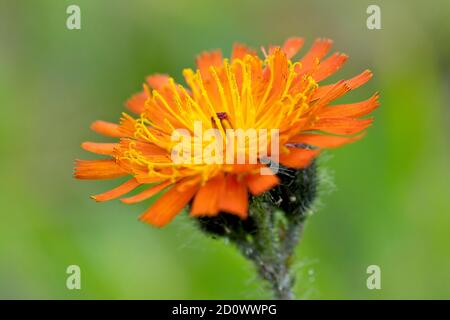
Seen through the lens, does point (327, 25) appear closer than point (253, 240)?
No

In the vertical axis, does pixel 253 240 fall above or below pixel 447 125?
below

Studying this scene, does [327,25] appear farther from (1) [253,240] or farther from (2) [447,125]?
(1) [253,240]

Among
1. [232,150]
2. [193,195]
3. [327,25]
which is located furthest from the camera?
[327,25]

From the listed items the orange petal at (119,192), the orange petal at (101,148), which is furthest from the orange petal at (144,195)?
the orange petal at (101,148)

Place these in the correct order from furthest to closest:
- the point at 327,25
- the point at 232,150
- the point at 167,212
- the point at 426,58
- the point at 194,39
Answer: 1. the point at 327,25
2. the point at 194,39
3. the point at 426,58
4. the point at 232,150
5. the point at 167,212

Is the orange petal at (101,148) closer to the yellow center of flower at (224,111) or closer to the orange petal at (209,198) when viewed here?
the yellow center of flower at (224,111)

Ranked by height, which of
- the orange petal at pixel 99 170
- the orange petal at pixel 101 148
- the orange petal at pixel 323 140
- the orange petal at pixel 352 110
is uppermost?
the orange petal at pixel 352 110
